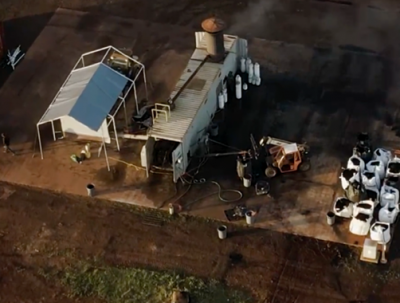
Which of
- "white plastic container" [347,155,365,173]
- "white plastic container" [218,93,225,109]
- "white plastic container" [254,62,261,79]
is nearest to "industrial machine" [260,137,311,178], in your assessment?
"white plastic container" [347,155,365,173]

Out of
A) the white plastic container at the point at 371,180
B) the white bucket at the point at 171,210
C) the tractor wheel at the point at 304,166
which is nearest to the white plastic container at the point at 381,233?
the white plastic container at the point at 371,180

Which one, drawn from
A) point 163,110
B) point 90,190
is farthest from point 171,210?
point 163,110

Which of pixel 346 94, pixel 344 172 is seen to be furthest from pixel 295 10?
pixel 344 172

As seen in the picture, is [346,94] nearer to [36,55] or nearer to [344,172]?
[344,172]

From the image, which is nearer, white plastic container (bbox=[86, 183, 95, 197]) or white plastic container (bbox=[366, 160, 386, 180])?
white plastic container (bbox=[366, 160, 386, 180])

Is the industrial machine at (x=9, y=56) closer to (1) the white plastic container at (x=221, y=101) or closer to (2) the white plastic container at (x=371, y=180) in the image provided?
(1) the white plastic container at (x=221, y=101)

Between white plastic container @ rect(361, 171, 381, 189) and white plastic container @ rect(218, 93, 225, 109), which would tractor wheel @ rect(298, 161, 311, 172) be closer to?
white plastic container @ rect(361, 171, 381, 189)

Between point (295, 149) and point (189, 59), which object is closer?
point (295, 149)
